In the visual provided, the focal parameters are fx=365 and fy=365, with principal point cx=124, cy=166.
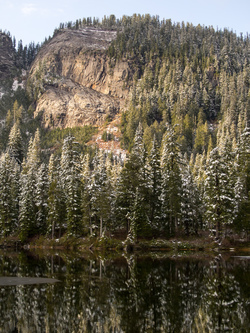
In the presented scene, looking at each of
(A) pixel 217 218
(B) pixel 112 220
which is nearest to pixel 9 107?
Answer: (B) pixel 112 220

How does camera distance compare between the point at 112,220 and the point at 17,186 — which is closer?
the point at 112,220

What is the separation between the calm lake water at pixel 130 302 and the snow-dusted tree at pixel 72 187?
95.7ft

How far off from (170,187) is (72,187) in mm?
15322

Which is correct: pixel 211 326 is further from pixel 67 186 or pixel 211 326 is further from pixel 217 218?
pixel 67 186

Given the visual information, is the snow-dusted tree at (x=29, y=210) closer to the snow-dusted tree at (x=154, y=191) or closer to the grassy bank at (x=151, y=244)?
the grassy bank at (x=151, y=244)

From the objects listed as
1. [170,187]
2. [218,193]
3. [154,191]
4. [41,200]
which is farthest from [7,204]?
[218,193]

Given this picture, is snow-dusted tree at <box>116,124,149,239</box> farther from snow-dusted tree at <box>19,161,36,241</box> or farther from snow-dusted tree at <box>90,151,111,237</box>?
snow-dusted tree at <box>19,161,36,241</box>

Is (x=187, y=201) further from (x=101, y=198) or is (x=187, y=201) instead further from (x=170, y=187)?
(x=101, y=198)

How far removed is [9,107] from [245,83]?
113035 millimetres

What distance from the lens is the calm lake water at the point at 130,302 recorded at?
13.0 m

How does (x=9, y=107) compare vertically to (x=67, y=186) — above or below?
above

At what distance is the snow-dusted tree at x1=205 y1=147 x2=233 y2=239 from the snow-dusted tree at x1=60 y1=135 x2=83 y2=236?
64.5ft

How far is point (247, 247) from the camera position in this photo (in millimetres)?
45656

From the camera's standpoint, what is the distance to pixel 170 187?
50562 mm
